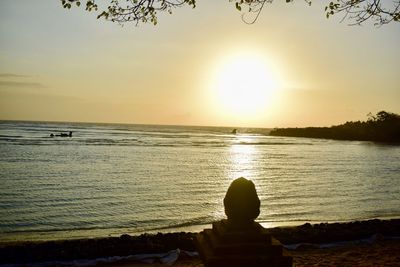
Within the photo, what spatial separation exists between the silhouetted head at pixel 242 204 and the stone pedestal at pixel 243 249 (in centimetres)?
11

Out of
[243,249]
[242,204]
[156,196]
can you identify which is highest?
[242,204]

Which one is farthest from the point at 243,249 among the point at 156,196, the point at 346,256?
the point at 156,196

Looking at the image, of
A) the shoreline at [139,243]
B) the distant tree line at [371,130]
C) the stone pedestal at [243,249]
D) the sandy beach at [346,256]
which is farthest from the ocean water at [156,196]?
the distant tree line at [371,130]

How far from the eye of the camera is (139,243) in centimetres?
1157

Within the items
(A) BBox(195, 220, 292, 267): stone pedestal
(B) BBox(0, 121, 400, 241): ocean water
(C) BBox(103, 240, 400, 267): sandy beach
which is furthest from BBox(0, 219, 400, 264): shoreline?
(A) BBox(195, 220, 292, 267): stone pedestal

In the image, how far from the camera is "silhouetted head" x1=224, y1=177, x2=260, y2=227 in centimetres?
579

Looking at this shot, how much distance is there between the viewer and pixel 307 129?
126125 millimetres

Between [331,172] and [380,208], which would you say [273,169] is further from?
[380,208]

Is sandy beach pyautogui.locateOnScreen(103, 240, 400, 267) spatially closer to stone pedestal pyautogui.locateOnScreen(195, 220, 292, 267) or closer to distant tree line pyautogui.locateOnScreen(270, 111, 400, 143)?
stone pedestal pyautogui.locateOnScreen(195, 220, 292, 267)

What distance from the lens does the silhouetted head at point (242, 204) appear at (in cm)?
579

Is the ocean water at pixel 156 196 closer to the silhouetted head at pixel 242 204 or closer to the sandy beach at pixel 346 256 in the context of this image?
the sandy beach at pixel 346 256

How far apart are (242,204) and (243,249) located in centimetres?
63

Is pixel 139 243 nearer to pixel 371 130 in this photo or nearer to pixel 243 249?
pixel 243 249

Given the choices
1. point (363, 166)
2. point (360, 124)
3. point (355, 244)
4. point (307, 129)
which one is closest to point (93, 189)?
point (355, 244)
